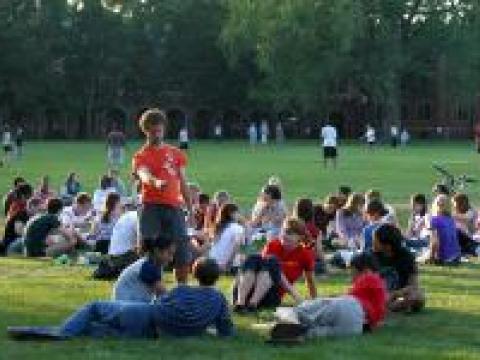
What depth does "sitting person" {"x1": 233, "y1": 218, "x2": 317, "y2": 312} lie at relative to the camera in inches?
462

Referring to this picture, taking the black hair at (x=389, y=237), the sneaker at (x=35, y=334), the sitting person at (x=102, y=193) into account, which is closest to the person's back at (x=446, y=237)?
the black hair at (x=389, y=237)

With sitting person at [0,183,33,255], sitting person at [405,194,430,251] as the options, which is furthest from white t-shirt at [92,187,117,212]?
sitting person at [405,194,430,251]

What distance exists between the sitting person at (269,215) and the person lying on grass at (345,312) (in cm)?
700

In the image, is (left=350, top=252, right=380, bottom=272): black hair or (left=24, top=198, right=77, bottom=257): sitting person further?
(left=24, top=198, right=77, bottom=257): sitting person

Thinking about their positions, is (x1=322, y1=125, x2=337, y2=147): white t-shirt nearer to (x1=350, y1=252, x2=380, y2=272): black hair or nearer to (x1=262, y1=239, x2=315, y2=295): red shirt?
(x1=262, y1=239, x2=315, y2=295): red shirt

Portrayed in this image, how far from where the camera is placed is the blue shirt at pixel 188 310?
1016 cm

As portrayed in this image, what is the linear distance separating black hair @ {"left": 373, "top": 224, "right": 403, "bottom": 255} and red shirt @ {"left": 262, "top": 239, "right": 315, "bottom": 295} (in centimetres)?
84

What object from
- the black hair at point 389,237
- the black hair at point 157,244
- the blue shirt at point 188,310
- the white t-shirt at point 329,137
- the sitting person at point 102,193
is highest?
the white t-shirt at point 329,137

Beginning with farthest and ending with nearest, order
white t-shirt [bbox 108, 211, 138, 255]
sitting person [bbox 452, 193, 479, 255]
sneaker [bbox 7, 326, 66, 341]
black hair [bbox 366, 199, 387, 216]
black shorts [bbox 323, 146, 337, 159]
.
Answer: black shorts [bbox 323, 146, 337, 159]
sitting person [bbox 452, 193, 479, 255]
black hair [bbox 366, 199, 387, 216]
white t-shirt [bbox 108, 211, 138, 255]
sneaker [bbox 7, 326, 66, 341]

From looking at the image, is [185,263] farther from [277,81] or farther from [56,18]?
[56,18]

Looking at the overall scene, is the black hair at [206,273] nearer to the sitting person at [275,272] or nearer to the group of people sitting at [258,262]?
the group of people sitting at [258,262]

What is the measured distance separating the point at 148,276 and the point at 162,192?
1693 millimetres

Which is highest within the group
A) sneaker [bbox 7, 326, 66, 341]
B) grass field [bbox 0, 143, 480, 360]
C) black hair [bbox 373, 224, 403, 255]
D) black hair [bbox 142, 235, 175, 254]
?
black hair [bbox 142, 235, 175, 254]

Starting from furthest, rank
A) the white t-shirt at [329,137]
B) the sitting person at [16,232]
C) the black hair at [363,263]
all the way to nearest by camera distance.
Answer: the white t-shirt at [329,137], the sitting person at [16,232], the black hair at [363,263]
